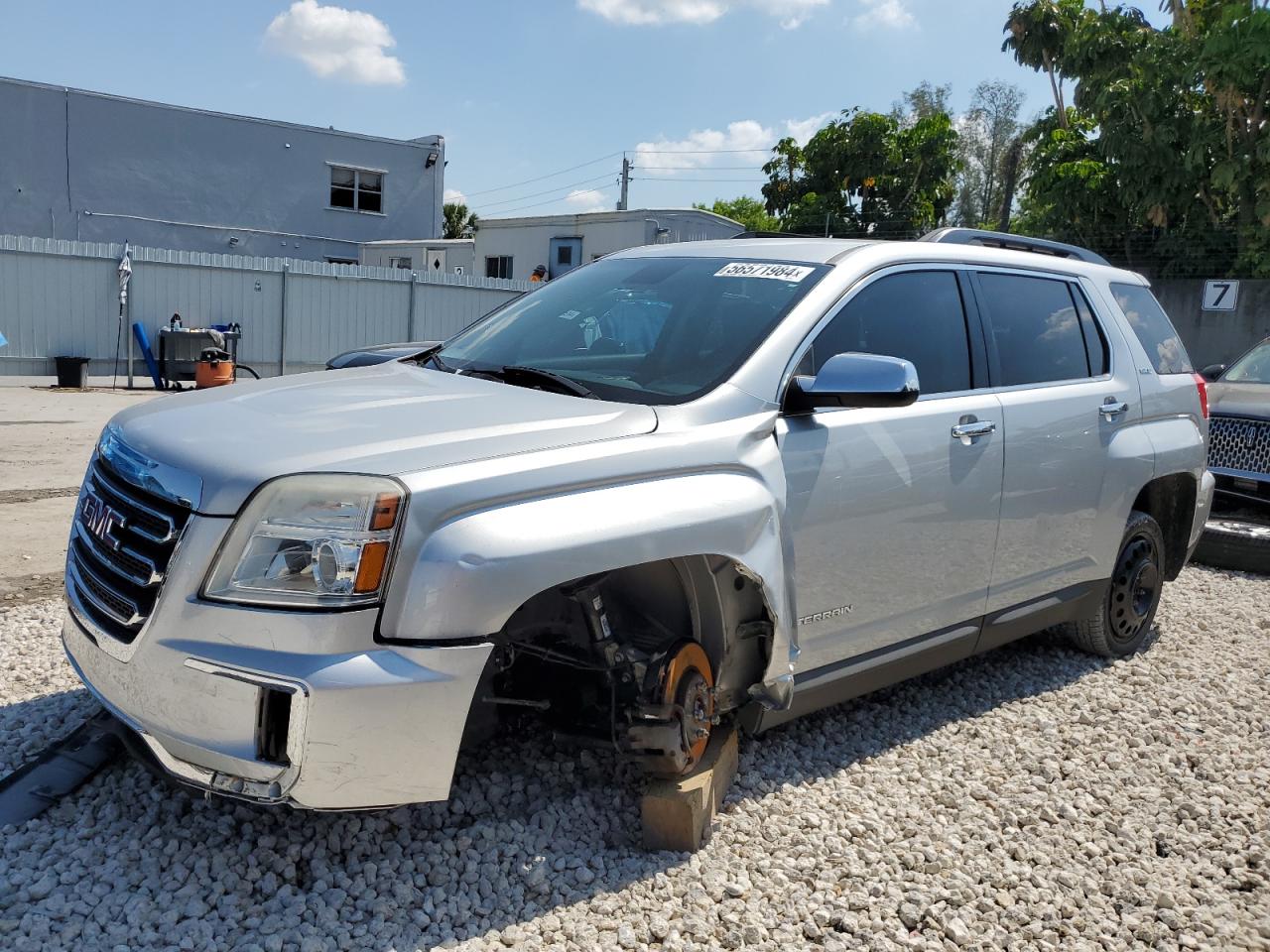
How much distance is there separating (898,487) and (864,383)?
0.59 metres

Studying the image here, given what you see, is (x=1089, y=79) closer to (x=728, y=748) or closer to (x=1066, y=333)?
(x=1066, y=333)

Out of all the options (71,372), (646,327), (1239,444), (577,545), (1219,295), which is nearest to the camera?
(577,545)

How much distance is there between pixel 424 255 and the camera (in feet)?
95.8

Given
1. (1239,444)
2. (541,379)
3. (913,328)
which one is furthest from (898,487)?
(1239,444)

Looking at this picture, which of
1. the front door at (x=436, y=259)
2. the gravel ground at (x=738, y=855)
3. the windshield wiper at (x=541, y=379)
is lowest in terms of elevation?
the gravel ground at (x=738, y=855)

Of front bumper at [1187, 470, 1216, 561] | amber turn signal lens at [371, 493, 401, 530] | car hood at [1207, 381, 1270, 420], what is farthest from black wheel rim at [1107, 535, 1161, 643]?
amber turn signal lens at [371, 493, 401, 530]

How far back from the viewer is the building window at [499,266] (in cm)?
2884

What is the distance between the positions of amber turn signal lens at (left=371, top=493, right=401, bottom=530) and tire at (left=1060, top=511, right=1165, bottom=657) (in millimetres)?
3839

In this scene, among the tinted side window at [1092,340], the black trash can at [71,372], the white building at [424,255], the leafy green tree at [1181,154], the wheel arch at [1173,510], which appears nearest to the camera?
the tinted side window at [1092,340]

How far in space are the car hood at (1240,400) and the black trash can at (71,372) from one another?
15.5 m

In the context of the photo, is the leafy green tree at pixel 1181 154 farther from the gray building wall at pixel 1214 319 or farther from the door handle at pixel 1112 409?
the door handle at pixel 1112 409

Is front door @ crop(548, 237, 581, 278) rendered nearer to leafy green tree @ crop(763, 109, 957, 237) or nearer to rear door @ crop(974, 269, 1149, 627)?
leafy green tree @ crop(763, 109, 957, 237)

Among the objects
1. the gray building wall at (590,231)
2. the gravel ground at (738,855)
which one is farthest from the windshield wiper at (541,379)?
the gray building wall at (590,231)

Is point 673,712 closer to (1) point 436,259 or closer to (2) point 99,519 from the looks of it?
(2) point 99,519
